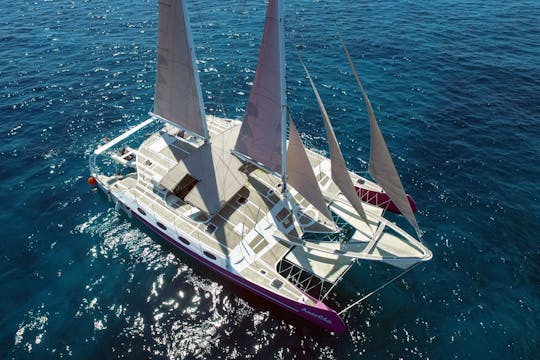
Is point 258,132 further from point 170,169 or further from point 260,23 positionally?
point 260,23

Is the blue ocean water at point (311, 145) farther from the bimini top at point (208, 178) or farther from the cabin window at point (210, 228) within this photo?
the bimini top at point (208, 178)

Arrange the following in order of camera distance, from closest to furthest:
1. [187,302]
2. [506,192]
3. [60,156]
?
[187,302]
[506,192]
[60,156]

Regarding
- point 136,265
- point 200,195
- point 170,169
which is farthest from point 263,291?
point 170,169

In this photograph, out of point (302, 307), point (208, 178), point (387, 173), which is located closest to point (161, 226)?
point (208, 178)

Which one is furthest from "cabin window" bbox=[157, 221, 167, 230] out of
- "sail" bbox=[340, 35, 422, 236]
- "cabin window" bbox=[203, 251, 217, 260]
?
"sail" bbox=[340, 35, 422, 236]

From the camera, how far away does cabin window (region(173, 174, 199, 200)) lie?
27.8m

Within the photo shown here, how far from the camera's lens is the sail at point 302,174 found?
24.1 metres

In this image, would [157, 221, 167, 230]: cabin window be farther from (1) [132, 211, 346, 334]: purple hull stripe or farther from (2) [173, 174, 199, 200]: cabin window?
(1) [132, 211, 346, 334]: purple hull stripe

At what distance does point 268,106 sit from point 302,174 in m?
5.39

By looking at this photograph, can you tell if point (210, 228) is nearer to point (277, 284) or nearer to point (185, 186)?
point (185, 186)

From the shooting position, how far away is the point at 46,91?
4503 centimetres

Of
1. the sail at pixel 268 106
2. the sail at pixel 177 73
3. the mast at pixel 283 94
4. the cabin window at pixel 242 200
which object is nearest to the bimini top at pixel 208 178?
the cabin window at pixel 242 200

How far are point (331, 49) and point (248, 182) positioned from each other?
3326 centimetres

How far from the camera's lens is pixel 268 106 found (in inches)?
936
